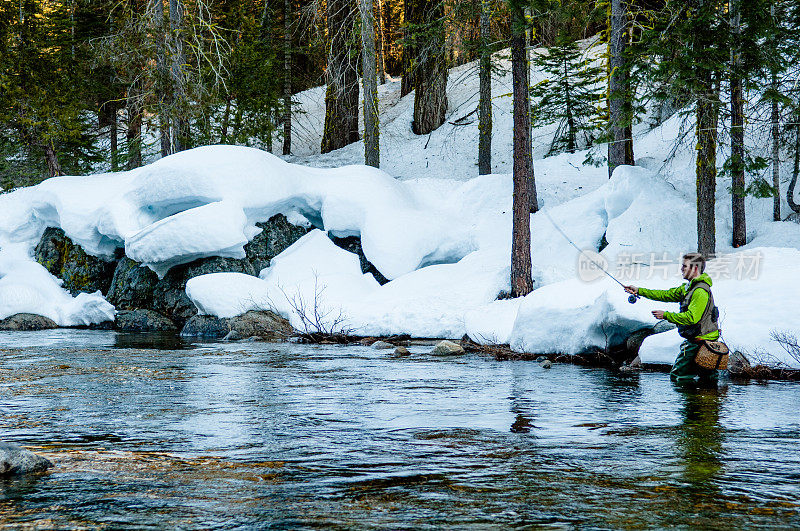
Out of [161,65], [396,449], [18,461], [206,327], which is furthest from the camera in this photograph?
[161,65]

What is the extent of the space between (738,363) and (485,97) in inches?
492

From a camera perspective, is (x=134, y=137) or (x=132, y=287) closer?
(x=132, y=287)

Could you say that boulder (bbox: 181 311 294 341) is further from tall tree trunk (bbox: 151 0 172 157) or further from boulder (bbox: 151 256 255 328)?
tall tree trunk (bbox: 151 0 172 157)

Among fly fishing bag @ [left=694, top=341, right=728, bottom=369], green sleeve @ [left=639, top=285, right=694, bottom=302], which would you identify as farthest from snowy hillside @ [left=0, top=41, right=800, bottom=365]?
fly fishing bag @ [left=694, top=341, right=728, bottom=369]

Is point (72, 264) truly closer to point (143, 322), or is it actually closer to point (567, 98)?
point (143, 322)

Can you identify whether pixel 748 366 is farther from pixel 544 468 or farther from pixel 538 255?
pixel 538 255

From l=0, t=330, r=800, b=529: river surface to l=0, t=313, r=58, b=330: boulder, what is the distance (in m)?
8.97

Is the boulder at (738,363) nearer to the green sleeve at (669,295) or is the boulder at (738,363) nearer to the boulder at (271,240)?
the green sleeve at (669,295)

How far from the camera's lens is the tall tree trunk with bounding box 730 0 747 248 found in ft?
43.6

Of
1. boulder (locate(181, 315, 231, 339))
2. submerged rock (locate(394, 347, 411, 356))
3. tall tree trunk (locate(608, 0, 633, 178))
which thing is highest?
tall tree trunk (locate(608, 0, 633, 178))

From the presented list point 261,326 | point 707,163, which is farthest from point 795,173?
point 261,326

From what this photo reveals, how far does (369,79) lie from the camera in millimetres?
20844

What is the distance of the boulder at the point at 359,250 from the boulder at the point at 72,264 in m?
6.20

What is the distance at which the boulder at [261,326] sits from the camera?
627 inches
